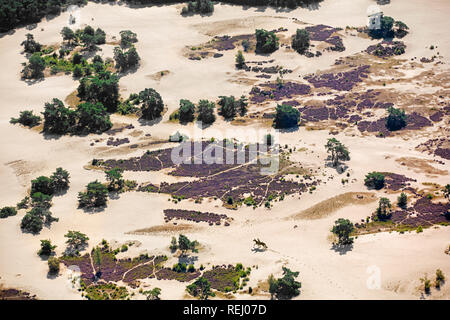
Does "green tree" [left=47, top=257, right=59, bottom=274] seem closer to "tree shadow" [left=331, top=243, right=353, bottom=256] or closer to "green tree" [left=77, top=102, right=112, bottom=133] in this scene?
"tree shadow" [left=331, top=243, right=353, bottom=256]

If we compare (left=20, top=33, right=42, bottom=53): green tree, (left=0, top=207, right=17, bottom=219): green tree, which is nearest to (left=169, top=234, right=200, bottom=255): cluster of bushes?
(left=0, top=207, right=17, bottom=219): green tree

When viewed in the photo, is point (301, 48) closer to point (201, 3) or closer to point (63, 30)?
point (201, 3)

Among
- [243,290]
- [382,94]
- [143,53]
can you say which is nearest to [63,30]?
[143,53]

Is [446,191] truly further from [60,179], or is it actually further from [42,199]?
[42,199]

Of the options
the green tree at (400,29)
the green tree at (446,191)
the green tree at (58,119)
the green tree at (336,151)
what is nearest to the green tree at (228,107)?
the green tree at (336,151)

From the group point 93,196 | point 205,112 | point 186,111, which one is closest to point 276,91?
point 205,112

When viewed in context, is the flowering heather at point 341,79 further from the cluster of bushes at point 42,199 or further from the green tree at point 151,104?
the cluster of bushes at point 42,199

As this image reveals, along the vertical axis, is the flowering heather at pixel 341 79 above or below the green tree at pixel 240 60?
below
